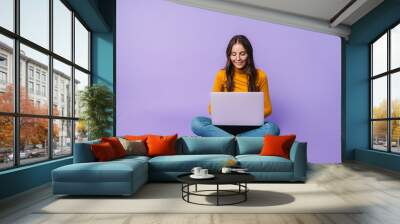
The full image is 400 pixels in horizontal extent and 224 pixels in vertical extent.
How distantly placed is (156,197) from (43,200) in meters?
1.28

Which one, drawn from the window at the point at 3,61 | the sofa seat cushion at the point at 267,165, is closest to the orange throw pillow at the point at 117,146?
the window at the point at 3,61

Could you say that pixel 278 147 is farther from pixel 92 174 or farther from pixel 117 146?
pixel 92 174

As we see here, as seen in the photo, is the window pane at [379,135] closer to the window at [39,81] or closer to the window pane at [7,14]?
the window at [39,81]

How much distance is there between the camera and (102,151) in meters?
5.37

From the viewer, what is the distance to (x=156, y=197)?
464 cm

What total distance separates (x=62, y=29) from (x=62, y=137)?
1.85 m

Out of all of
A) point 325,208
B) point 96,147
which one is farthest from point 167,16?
point 325,208

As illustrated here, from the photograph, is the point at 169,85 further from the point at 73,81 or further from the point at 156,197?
the point at 156,197

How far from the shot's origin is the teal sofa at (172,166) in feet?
15.1

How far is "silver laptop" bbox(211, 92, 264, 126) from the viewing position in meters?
7.64

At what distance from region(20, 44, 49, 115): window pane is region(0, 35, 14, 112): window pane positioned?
0.92 ft

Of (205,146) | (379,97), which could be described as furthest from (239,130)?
(379,97)

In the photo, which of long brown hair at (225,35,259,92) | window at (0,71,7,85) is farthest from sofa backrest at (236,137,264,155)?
window at (0,71,7,85)

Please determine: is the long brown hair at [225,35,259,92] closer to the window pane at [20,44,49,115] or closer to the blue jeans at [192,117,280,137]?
the blue jeans at [192,117,280,137]
